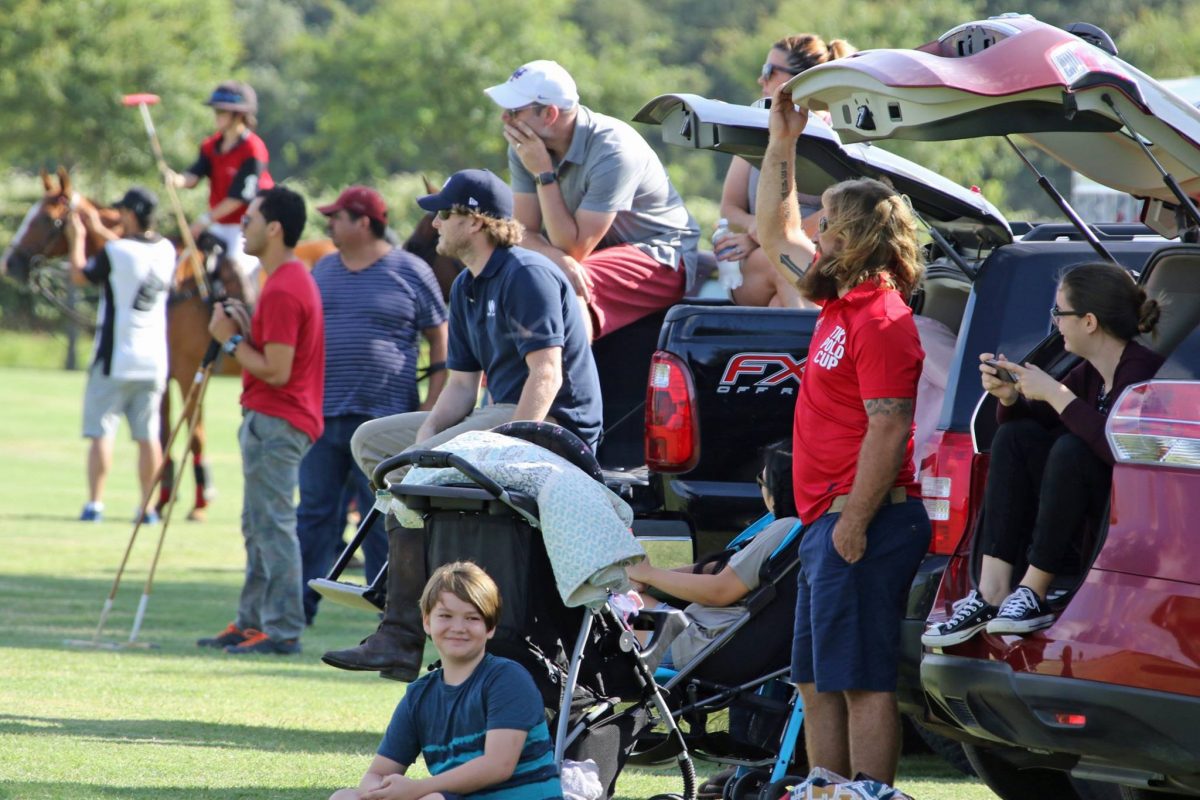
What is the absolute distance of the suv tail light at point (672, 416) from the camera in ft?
22.9

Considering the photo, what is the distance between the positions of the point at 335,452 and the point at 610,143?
3.10 m

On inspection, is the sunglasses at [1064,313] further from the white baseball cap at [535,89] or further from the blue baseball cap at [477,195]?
the white baseball cap at [535,89]

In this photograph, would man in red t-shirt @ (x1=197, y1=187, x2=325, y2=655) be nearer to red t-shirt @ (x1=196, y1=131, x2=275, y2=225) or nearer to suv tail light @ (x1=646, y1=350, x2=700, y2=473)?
suv tail light @ (x1=646, y1=350, x2=700, y2=473)

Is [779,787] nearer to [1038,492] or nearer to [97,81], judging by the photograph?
[1038,492]

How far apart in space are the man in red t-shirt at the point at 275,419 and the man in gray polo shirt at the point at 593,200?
5.99 feet

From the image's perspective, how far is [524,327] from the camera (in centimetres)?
679

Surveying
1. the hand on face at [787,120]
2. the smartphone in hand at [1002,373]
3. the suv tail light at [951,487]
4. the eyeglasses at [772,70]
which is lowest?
the suv tail light at [951,487]

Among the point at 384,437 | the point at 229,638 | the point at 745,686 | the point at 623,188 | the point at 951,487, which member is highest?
the point at 623,188

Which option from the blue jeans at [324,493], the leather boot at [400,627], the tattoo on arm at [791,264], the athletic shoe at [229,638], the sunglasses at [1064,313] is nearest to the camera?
the sunglasses at [1064,313]

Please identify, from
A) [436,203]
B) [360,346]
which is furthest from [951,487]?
[360,346]

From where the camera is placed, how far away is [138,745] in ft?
23.3

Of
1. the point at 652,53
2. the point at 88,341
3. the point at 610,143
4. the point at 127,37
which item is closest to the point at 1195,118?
the point at 610,143

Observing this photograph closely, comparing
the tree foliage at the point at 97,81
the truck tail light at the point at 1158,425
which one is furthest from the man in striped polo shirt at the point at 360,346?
the tree foliage at the point at 97,81

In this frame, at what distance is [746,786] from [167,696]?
3405mm
